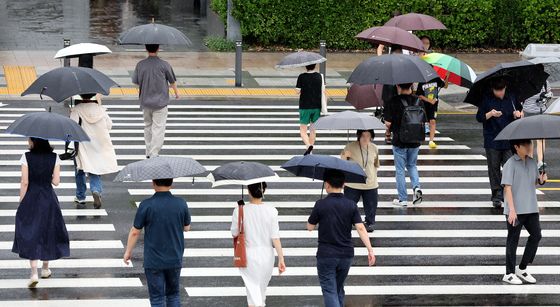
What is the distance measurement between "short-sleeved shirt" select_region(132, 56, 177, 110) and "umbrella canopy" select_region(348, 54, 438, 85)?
3222mm

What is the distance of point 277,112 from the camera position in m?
24.6

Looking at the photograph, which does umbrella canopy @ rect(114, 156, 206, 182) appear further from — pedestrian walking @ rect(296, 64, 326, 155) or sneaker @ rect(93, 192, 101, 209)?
pedestrian walking @ rect(296, 64, 326, 155)

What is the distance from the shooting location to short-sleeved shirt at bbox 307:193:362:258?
11164 millimetres

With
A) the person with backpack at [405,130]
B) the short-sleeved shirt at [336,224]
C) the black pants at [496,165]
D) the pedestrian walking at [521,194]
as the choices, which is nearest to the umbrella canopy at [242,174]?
the short-sleeved shirt at [336,224]

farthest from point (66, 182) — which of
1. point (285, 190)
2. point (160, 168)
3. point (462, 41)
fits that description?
point (462, 41)

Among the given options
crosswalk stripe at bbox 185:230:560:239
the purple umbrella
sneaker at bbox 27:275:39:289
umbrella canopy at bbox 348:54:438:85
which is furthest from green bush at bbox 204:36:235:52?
sneaker at bbox 27:275:39:289

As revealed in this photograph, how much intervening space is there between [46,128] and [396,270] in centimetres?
430

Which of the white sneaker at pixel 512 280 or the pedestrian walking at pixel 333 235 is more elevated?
the pedestrian walking at pixel 333 235

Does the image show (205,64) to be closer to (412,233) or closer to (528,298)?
(412,233)

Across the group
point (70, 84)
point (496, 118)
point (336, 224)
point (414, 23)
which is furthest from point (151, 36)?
point (336, 224)

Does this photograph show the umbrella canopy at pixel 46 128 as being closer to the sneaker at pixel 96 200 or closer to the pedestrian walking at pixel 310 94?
the sneaker at pixel 96 200

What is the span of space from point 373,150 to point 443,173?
4.76 meters

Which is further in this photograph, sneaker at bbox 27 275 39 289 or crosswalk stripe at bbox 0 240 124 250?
crosswalk stripe at bbox 0 240 124 250

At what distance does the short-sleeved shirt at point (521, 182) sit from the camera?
13.2 m
